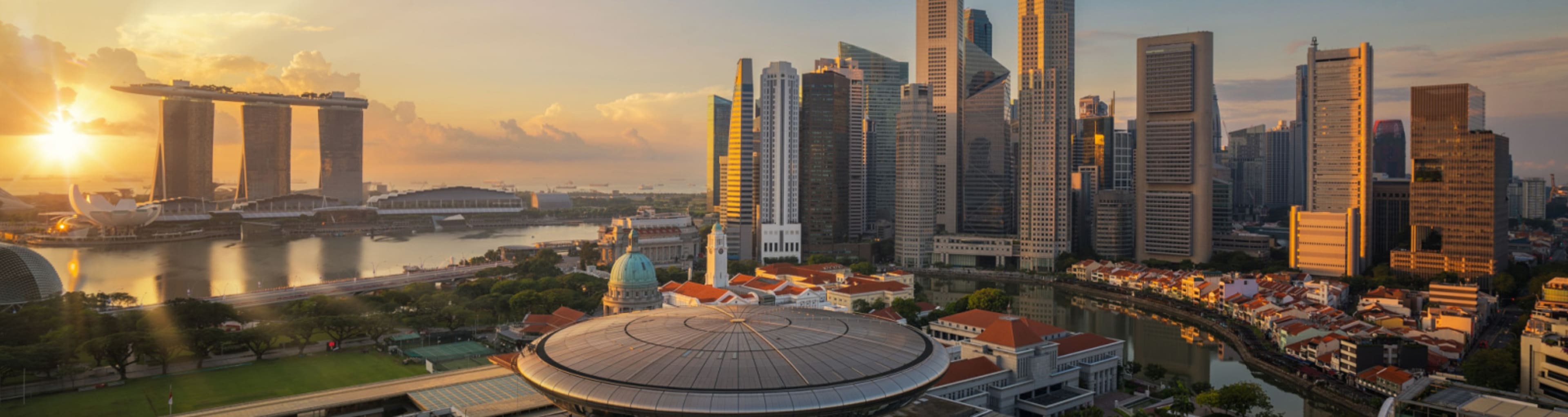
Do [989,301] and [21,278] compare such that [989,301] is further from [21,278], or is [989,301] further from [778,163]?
[21,278]

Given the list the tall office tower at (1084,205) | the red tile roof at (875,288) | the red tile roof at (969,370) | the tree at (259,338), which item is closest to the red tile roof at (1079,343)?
the red tile roof at (969,370)

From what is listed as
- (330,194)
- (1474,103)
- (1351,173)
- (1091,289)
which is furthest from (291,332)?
(330,194)

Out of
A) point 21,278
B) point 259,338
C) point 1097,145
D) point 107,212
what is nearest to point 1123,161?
point 1097,145

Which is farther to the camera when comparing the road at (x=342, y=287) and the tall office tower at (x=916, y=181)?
the tall office tower at (x=916, y=181)

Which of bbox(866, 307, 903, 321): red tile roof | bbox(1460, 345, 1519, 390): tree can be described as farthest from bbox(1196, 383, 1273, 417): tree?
bbox(866, 307, 903, 321): red tile roof

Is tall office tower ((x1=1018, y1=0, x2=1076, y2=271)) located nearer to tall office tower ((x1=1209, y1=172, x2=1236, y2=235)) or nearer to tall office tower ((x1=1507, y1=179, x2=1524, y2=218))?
tall office tower ((x1=1209, y1=172, x2=1236, y2=235))

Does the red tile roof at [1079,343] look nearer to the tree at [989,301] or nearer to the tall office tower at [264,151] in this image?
the tree at [989,301]

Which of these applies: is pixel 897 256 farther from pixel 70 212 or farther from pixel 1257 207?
pixel 70 212
